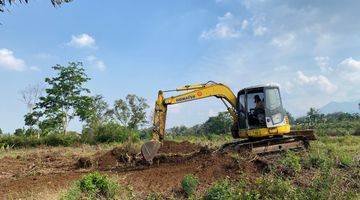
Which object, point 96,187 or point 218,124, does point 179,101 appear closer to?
point 96,187

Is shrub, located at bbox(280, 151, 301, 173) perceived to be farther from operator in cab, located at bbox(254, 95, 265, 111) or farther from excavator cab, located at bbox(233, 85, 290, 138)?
operator in cab, located at bbox(254, 95, 265, 111)

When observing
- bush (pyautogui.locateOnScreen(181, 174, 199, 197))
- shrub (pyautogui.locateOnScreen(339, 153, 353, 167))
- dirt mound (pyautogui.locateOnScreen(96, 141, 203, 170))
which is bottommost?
bush (pyautogui.locateOnScreen(181, 174, 199, 197))

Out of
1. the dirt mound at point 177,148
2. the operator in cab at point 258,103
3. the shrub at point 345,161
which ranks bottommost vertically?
the shrub at point 345,161

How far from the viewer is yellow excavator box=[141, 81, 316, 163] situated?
56.9ft

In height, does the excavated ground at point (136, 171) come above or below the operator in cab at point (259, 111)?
below

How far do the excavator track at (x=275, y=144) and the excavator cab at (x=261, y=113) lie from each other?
24 centimetres

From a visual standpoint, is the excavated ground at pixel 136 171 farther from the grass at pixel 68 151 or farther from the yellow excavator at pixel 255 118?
the grass at pixel 68 151

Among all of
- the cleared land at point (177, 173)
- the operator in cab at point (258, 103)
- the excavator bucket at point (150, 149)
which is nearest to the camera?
the cleared land at point (177, 173)

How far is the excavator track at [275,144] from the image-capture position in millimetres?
17109

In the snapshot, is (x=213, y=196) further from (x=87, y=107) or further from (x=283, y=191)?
(x=87, y=107)

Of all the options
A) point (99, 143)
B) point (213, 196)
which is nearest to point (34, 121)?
point (99, 143)

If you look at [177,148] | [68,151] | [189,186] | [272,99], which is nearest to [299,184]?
[189,186]

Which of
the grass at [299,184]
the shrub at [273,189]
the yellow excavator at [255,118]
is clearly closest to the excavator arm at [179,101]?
the yellow excavator at [255,118]

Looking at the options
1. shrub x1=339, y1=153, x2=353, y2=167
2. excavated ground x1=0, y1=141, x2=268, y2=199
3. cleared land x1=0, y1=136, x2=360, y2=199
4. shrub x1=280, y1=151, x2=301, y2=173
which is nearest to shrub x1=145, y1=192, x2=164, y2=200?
cleared land x1=0, y1=136, x2=360, y2=199
